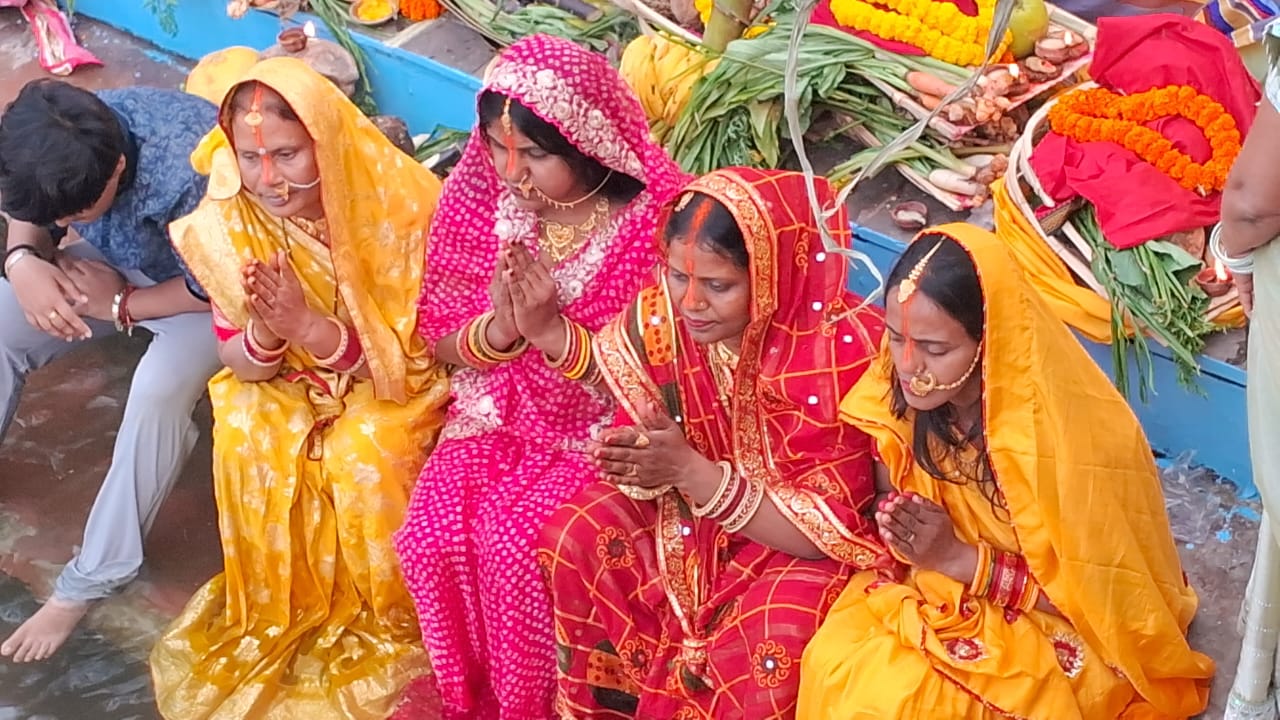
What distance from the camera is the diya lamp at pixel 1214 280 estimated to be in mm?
3443

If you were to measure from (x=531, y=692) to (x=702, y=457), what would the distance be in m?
0.72

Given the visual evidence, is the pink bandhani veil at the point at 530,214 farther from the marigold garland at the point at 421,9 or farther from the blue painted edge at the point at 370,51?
the marigold garland at the point at 421,9

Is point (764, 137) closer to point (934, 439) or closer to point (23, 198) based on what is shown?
point (934, 439)

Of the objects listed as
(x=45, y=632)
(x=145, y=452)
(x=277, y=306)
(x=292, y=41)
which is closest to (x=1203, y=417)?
(x=277, y=306)

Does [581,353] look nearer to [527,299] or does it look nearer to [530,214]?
[527,299]

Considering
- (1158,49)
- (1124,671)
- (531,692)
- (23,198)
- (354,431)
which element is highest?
(1158,49)

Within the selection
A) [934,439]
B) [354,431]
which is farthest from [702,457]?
[354,431]

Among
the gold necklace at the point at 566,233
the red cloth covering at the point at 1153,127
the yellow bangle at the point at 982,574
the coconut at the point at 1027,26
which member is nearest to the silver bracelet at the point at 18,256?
the gold necklace at the point at 566,233

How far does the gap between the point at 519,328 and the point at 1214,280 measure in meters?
1.65

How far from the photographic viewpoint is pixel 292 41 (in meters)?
4.79

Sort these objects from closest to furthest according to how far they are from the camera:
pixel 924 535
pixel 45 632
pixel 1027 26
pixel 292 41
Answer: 1. pixel 924 535
2. pixel 45 632
3. pixel 1027 26
4. pixel 292 41

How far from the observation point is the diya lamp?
3.44 meters

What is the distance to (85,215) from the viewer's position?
11.3ft

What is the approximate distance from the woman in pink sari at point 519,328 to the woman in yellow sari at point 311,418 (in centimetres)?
12
